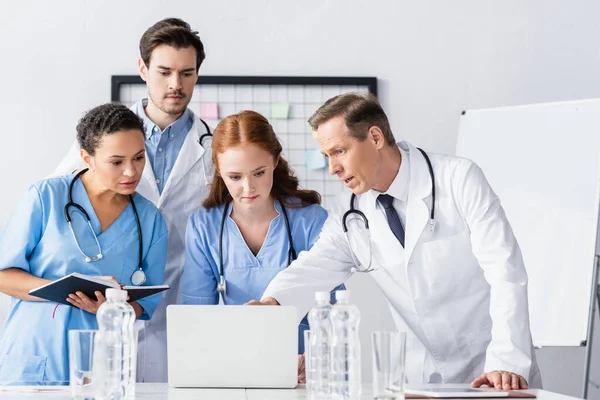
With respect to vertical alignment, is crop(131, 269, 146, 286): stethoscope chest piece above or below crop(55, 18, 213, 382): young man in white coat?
below

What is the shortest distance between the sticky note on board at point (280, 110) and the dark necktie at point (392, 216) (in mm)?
1335

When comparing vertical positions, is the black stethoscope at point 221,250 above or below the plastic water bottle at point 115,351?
above

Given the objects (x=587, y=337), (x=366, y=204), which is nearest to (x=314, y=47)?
(x=366, y=204)

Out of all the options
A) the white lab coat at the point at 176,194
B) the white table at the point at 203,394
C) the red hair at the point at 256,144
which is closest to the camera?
the white table at the point at 203,394

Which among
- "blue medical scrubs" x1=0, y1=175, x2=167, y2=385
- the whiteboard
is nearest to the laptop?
"blue medical scrubs" x1=0, y1=175, x2=167, y2=385

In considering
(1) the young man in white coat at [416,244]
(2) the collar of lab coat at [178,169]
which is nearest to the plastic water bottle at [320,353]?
(1) the young man in white coat at [416,244]

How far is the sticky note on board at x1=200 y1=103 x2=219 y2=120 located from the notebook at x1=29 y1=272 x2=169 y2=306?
1589 millimetres

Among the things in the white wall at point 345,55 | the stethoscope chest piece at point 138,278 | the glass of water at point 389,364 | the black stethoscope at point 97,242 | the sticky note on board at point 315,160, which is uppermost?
the white wall at point 345,55

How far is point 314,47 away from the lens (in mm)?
3621

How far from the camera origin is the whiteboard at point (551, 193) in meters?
3.16

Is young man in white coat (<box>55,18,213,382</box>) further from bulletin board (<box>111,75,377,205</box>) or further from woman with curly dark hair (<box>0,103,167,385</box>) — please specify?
bulletin board (<box>111,75,377,205</box>)

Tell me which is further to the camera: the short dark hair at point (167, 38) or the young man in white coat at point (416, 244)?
the short dark hair at point (167, 38)

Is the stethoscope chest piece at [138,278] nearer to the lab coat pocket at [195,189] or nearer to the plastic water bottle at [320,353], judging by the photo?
the lab coat pocket at [195,189]

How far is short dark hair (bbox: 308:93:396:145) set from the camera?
2293 mm
